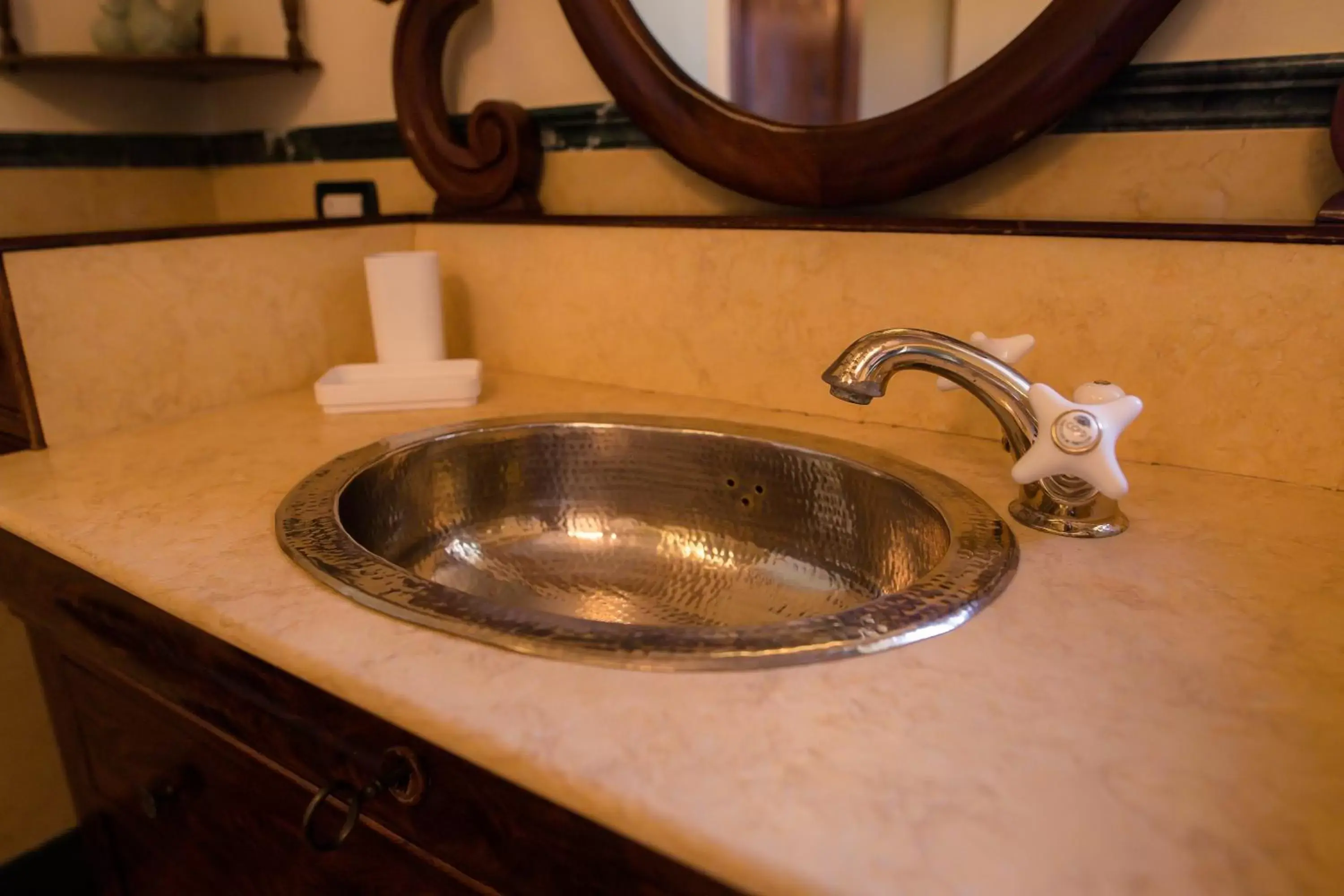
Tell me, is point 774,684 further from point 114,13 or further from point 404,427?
point 114,13

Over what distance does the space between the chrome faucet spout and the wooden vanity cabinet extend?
39cm

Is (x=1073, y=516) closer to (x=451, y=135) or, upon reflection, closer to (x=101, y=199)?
(x=451, y=135)

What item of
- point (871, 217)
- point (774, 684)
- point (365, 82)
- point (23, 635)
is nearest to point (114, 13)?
point (365, 82)

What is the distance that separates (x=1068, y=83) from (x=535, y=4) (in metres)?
0.70

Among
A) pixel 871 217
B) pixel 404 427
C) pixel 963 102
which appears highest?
pixel 963 102

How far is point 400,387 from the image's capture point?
1.04m

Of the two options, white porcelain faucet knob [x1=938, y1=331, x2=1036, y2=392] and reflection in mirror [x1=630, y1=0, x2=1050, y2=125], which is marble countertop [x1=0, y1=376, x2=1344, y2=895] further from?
reflection in mirror [x1=630, y1=0, x2=1050, y2=125]

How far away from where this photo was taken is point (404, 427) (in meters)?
0.98

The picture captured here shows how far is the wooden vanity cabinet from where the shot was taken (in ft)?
1.55

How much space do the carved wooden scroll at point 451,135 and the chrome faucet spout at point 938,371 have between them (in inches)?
24.8

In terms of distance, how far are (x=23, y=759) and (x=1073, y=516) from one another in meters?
1.47

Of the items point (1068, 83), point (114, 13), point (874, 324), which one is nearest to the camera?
point (1068, 83)

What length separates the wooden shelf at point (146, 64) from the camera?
136 cm

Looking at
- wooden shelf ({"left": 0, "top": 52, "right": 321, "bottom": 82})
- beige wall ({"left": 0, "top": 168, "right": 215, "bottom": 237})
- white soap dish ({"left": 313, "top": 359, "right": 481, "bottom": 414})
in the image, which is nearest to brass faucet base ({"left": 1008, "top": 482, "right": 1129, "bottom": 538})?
white soap dish ({"left": 313, "top": 359, "right": 481, "bottom": 414})
